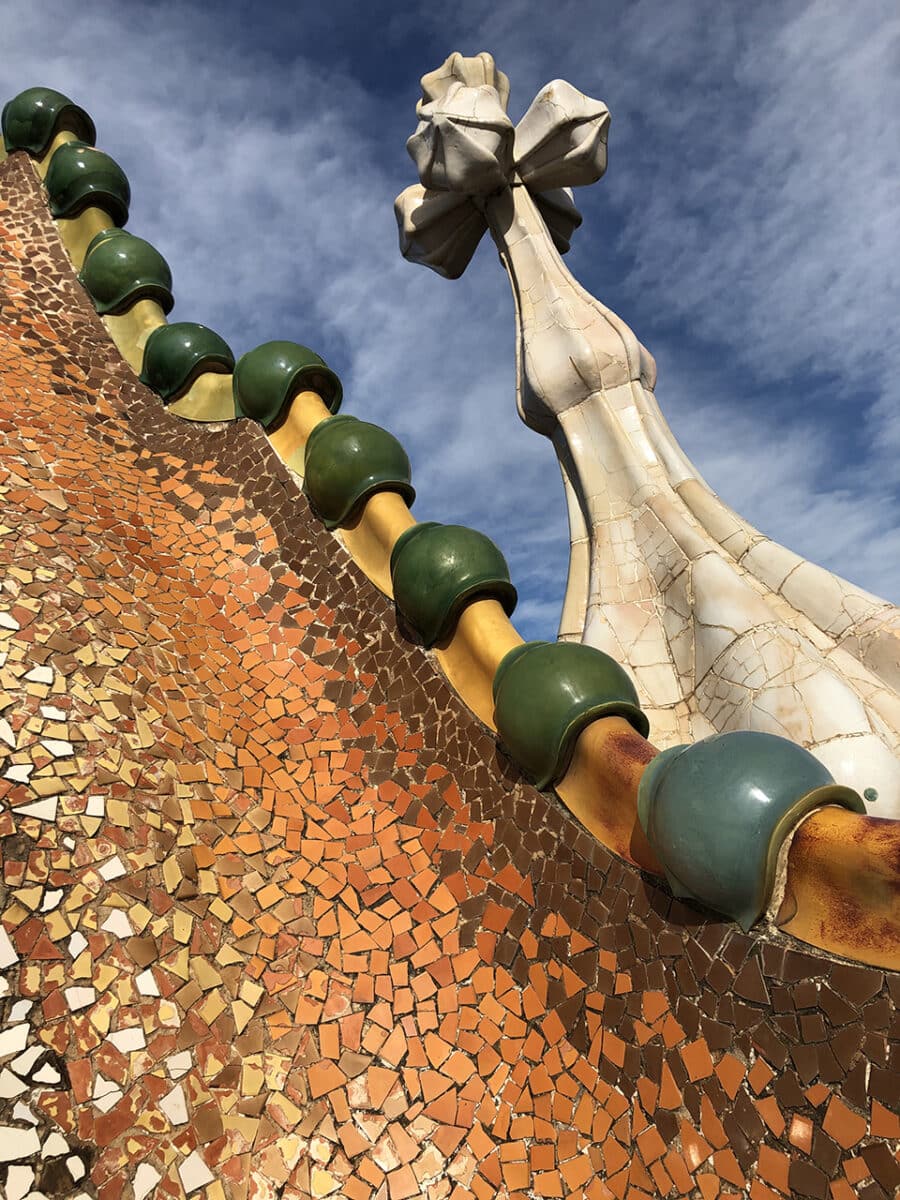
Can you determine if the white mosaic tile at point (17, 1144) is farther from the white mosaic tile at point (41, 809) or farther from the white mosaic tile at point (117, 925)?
the white mosaic tile at point (41, 809)

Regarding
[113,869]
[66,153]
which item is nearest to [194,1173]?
[113,869]

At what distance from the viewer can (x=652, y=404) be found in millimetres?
4832

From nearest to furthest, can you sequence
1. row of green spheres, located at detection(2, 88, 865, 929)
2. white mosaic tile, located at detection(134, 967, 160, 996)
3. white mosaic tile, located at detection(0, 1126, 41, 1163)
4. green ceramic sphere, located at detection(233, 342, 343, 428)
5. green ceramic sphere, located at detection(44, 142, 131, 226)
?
1. white mosaic tile, located at detection(0, 1126, 41, 1163)
2. row of green spheres, located at detection(2, 88, 865, 929)
3. white mosaic tile, located at detection(134, 967, 160, 996)
4. green ceramic sphere, located at detection(233, 342, 343, 428)
5. green ceramic sphere, located at detection(44, 142, 131, 226)

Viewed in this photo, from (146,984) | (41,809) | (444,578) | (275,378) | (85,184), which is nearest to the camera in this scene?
(146,984)

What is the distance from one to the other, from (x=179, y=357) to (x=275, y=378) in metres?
0.65

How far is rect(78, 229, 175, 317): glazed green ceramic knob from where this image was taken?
4711 mm

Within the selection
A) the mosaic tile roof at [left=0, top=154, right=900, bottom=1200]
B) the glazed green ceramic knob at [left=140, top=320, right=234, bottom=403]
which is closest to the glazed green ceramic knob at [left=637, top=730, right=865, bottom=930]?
the mosaic tile roof at [left=0, top=154, right=900, bottom=1200]

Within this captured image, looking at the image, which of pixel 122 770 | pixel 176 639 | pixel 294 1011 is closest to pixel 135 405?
pixel 176 639

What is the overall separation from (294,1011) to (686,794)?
1.22 metres

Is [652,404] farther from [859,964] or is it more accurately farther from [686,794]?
[859,964]

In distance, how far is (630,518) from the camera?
4559 mm

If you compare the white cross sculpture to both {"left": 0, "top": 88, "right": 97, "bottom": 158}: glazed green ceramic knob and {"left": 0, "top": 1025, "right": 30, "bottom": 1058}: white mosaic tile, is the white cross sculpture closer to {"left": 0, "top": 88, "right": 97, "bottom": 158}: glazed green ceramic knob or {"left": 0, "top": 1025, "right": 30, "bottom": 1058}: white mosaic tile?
{"left": 0, "top": 88, "right": 97, "bottom": 158}: glazed green ceramic knob

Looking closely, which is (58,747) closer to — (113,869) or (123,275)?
(113,869)

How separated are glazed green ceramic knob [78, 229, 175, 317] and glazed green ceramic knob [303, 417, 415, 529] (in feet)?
5.75
